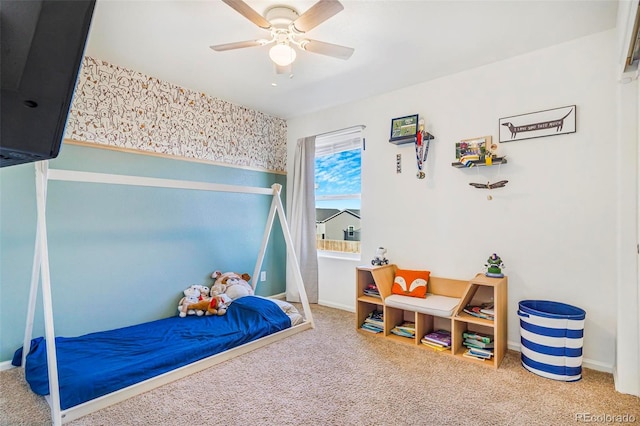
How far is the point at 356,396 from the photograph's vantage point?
1.96 meters

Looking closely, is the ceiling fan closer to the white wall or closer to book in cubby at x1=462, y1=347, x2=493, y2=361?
the white wall

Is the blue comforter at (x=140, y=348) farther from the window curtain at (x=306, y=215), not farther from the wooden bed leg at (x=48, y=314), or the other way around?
the window curtain at (x=306, y=215)

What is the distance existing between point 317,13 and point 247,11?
0.37 meters

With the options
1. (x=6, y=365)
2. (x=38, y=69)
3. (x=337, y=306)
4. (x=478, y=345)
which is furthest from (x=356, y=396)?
(x=6, y=365)

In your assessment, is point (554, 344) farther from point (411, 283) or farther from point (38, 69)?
point (38, 69)

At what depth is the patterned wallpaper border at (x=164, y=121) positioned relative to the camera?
268cm

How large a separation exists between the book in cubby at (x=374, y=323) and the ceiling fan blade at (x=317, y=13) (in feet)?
7.99

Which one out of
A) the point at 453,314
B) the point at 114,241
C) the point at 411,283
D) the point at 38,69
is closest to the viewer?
the point at 38,69

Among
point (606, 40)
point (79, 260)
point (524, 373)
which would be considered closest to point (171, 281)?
point (79, 260)

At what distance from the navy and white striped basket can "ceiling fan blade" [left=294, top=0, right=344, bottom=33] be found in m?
2.25

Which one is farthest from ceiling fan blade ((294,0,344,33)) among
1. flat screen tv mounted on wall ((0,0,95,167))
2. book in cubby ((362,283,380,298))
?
book in cubby ((362,283,380,298))

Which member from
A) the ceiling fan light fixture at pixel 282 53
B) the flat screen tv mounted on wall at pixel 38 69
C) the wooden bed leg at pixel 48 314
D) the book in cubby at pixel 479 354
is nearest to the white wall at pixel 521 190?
the book in cubby at pixel 479 354

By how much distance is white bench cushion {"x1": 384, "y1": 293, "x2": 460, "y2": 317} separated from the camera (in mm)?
2561

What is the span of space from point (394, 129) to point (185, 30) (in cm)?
195
